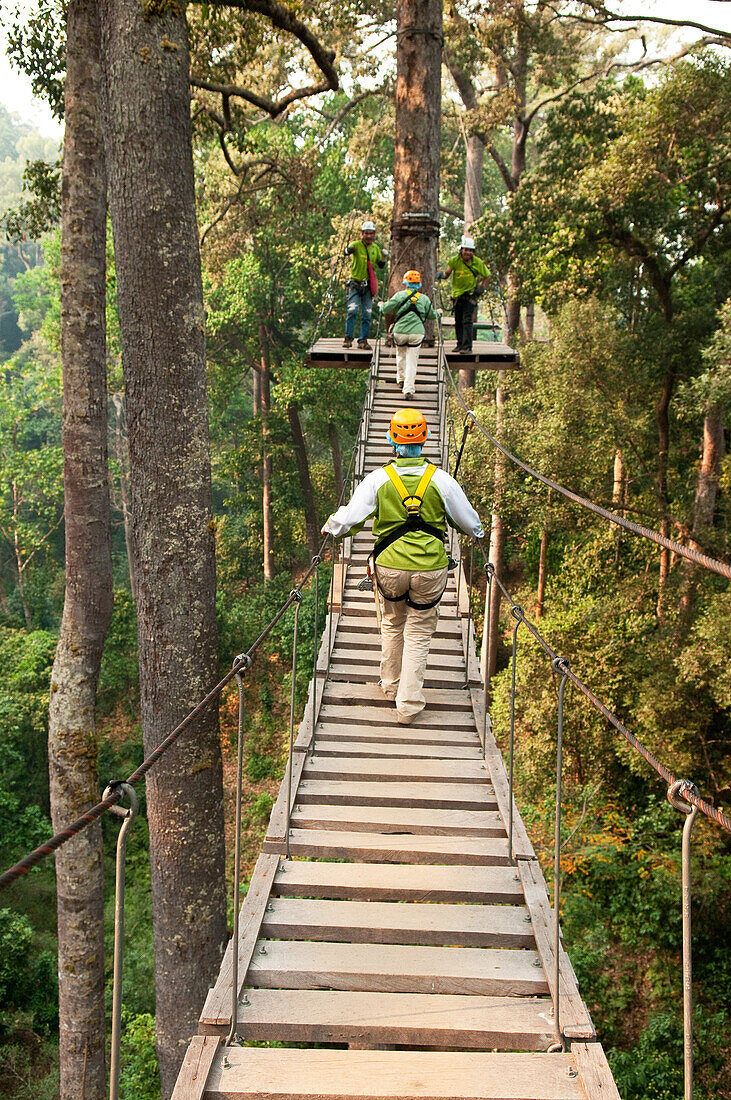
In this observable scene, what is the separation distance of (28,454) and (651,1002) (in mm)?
16685

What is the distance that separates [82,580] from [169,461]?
1896mm

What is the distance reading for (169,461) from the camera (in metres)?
4.05

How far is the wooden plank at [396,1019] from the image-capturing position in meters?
2.29

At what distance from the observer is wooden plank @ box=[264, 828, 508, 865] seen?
10.1 feet

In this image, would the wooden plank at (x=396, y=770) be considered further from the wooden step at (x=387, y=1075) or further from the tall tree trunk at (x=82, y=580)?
the tall tree trunk at (x=82, y=580)

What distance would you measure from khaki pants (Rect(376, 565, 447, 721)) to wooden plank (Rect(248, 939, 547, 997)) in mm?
1564

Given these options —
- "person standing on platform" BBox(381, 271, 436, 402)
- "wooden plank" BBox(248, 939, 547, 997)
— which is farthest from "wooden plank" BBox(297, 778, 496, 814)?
"person standing on platform" BBox(381, 271, 436, 402)

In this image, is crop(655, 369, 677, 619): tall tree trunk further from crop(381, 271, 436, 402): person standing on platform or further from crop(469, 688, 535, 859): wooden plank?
crop(469, 688, 535, 859): wooden plank

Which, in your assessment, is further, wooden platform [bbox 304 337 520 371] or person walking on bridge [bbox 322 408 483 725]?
wooden platform [bbox 304 337 520 371]

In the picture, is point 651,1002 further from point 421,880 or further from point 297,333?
point 297,333

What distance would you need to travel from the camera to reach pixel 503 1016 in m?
2.37

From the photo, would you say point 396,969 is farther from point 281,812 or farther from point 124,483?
point 124,483

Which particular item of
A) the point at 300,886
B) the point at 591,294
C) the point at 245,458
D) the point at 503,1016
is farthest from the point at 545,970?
the point at 245,458

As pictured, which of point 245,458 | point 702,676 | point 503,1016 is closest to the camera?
point 503,1016
